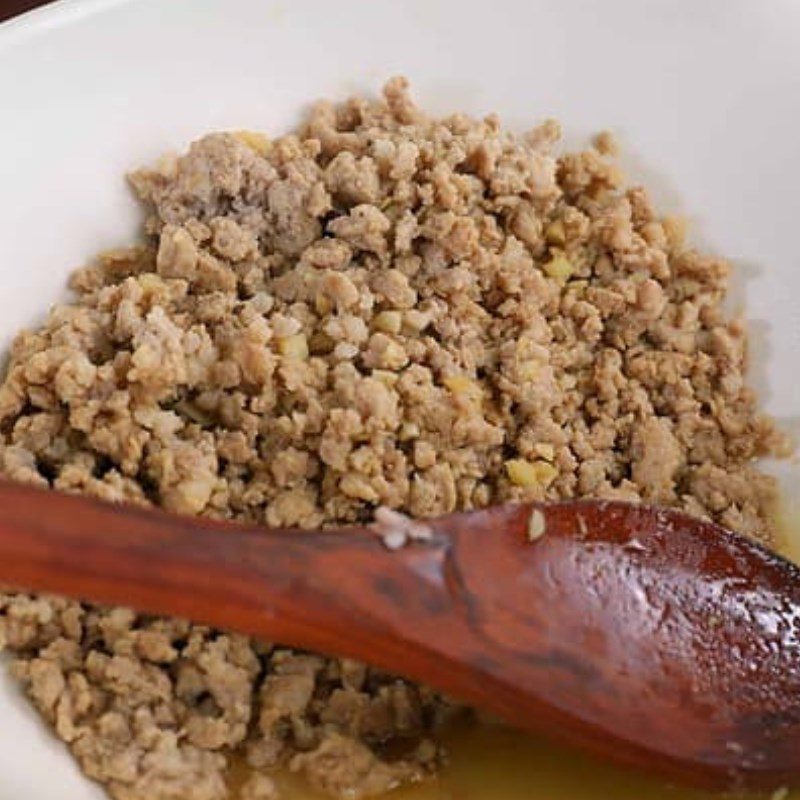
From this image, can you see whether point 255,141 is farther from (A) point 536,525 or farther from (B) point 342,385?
(A) point 536,525

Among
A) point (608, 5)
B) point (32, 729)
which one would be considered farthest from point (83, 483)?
point (608, 5)

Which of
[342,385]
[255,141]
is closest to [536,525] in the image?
[342,385]

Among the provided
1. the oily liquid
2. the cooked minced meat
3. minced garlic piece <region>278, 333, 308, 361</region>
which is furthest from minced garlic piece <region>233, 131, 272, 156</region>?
the oily liquid

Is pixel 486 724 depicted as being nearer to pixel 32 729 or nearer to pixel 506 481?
pixel 506 481

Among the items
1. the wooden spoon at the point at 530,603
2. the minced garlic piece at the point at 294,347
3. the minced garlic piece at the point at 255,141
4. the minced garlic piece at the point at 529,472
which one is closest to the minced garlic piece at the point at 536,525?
the wooden spoon at the point at 530,603

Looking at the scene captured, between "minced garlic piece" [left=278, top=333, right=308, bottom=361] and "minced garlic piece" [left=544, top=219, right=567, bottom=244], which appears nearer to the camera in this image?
"minced garlic piece" [left=278, top=333, right=308, bottom=361]

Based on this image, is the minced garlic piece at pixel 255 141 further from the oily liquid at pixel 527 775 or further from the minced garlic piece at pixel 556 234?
the oily liquid at pixel 527 775

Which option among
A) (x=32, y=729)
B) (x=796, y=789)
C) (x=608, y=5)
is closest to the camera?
(x=32, y=729)

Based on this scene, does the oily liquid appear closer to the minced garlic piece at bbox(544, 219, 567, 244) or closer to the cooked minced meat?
the cooked minced meat
